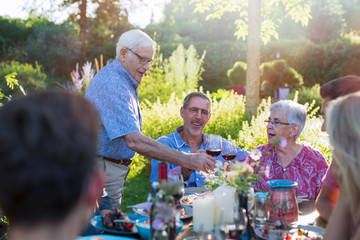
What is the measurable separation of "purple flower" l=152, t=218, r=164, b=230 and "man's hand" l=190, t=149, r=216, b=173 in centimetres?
107

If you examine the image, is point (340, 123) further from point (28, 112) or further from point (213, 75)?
point (213, 75)

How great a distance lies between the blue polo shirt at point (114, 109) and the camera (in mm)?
2771

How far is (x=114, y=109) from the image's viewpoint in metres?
2.79

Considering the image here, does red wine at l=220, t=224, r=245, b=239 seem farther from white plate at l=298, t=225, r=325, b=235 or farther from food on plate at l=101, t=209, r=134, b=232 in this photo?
food on plate at l=101, t=209, r=134, b=232

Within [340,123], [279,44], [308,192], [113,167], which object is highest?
[279,44]

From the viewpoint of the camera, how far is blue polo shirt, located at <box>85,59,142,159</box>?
9.09 feet

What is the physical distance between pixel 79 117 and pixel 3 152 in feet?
0.66

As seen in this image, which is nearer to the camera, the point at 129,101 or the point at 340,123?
the point at 340,123

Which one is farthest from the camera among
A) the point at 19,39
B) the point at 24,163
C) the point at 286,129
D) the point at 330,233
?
the point at 19,39

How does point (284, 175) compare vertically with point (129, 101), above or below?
below

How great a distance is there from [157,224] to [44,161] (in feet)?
2.68

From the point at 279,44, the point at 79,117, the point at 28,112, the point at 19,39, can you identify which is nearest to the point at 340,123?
the point at 79,117

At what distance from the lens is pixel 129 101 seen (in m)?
2.86

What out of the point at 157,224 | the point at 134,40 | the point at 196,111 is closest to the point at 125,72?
the point at 134,40
